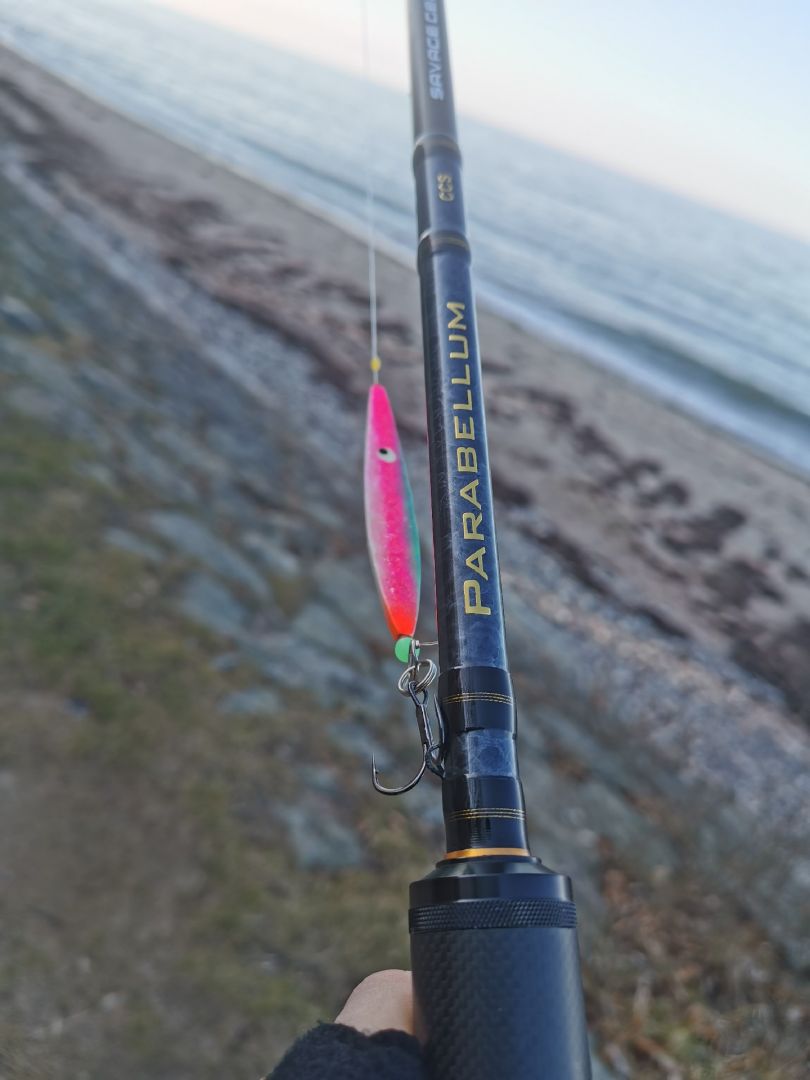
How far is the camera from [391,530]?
2.44 m

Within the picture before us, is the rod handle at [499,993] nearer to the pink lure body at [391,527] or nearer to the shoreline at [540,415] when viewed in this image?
the pink lure body at [391,527]

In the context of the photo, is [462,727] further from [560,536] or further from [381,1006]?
[560,536]

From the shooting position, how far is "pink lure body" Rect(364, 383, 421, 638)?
2.27 metres

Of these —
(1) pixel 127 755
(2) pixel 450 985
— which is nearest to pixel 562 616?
(1) pixel 127 755

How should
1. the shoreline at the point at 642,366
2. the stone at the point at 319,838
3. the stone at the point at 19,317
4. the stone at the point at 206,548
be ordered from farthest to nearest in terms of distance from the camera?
the shoreline at the point at 642,366, the stone at the point at 19,317, the stone at the point at 206,548, the stone at the point at 319,838

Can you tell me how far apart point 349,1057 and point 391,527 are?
141 cm

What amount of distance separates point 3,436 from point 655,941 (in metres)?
5.33

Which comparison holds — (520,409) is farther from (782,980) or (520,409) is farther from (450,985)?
(450,985)

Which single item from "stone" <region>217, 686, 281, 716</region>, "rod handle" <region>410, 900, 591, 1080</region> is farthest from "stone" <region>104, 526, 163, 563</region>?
"rod handle" <region>410, 900, 591, 1080</region>

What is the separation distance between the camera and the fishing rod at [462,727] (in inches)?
58.5

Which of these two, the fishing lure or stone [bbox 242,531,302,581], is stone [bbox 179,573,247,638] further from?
the fishing lure

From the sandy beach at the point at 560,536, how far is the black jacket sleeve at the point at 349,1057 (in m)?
2.31

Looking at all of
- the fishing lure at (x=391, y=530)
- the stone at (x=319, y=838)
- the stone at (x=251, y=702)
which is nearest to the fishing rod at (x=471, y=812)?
the fishing lure at (x=391, y=530)

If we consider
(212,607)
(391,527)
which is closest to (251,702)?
(212,607)
